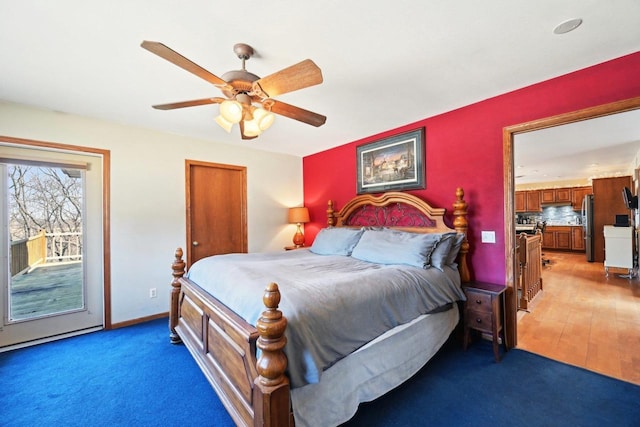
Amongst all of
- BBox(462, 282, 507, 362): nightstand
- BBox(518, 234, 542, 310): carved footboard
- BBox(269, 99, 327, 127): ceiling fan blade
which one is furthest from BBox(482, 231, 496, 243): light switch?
BBox(269, 99, 327, 127): ceiling fan blade

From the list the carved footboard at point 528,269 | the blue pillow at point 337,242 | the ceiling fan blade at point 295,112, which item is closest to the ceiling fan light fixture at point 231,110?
the ceiling fan blade at point 295,112

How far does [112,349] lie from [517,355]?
388 centimetres

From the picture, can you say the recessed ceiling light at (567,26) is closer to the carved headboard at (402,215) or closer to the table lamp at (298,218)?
the carved headboard at (402,215)

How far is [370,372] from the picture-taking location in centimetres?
177

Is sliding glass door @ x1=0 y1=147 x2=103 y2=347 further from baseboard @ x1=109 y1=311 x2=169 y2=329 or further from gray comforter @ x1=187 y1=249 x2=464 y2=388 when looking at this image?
gray comforter @ x1=187 y1=249 x2=464 y2=388

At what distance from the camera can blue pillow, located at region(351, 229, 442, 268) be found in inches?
97.3

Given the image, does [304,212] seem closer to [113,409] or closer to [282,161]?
[282,161]

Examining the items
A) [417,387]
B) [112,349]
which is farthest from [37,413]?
[417,387]

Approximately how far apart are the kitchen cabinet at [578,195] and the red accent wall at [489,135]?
27.2 feet

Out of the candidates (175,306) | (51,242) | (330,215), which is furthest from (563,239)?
(51,242)

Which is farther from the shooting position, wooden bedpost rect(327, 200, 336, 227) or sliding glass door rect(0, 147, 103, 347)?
wooden bedpost rect(327, 200, 336, 227)

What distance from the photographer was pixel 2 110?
8.65ft

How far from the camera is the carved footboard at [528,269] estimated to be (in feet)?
11.4

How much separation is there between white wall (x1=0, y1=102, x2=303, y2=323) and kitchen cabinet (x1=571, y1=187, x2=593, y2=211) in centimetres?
1024
